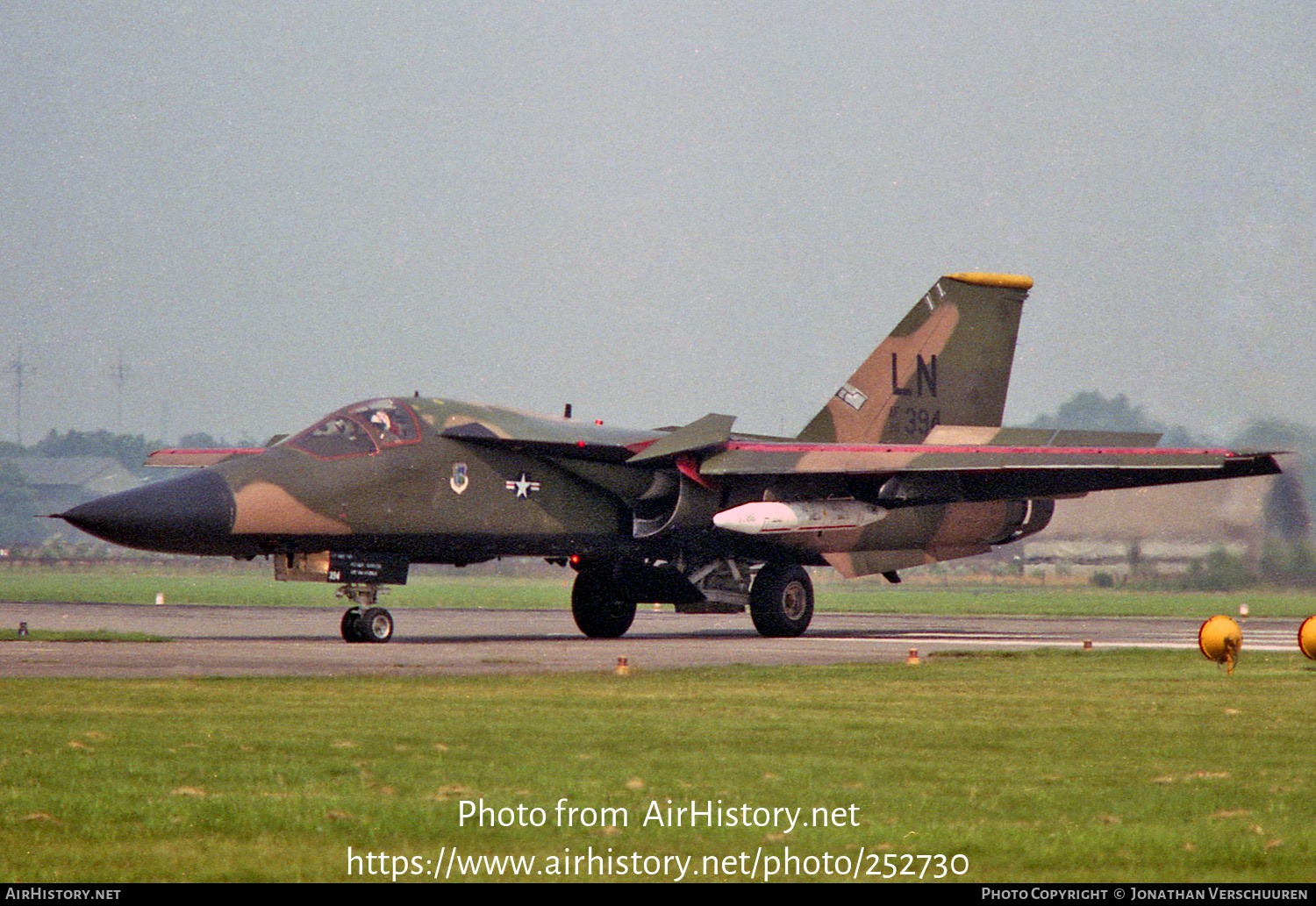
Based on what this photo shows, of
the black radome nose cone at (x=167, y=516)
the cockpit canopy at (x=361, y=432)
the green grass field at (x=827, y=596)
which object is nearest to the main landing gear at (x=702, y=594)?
the cockpit canopy at (x=361, y=432)

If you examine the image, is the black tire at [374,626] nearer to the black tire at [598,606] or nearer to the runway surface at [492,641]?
the runway surface at [492,641]

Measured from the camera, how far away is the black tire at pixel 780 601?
2522 cm

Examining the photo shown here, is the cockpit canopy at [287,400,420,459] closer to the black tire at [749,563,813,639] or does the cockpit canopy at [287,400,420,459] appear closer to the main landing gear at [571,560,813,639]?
the main landing gear at [571,560,813,639]

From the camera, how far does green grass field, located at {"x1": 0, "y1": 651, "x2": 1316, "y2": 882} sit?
678 cm

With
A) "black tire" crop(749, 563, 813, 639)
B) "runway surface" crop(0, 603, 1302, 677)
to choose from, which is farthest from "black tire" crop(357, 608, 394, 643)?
"black tire" crop(749, 563, 813, 639)

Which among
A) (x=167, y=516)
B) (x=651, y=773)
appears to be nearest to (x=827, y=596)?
(x=167, y=516)

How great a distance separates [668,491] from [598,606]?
2411 millimetres

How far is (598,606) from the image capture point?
25.4 m

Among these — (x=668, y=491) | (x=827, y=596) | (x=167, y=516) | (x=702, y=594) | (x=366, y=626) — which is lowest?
(x=366, y=626)

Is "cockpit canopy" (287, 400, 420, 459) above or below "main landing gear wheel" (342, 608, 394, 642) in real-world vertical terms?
above

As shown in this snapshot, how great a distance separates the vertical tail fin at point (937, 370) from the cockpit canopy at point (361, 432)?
7.91 metres

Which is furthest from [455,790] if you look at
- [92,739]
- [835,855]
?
[92,739]

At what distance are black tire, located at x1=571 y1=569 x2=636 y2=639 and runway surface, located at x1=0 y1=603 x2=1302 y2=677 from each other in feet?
1.22

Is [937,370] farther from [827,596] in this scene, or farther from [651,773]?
[827,596]
